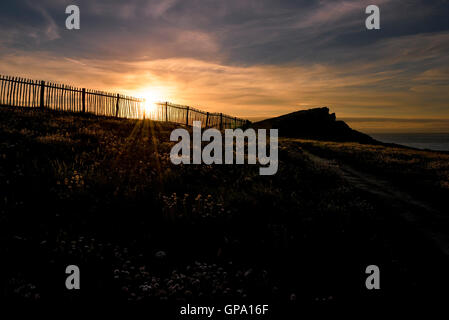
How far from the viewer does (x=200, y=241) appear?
506cm

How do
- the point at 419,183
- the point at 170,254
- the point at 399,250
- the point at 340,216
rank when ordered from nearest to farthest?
the point at 170,254, the point at 399,250, the point at 340,216, the point at 419,183

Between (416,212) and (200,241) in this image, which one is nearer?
(200,241)

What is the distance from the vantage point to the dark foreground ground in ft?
12.3

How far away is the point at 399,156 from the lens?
795 inches

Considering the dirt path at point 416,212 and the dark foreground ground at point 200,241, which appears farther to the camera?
the dirt path at point 416,212

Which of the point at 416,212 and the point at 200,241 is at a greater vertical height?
the point at 416,212

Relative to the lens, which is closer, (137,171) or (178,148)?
(137,171)

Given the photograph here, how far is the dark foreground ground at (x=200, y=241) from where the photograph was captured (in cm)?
375

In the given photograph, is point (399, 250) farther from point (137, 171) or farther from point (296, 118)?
point (296, 118)

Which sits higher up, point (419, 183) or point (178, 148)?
point (178, 148)

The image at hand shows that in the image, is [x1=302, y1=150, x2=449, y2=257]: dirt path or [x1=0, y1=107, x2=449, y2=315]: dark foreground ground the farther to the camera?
[x1=302, y1=150, x2=449, y2=257]: dirt path
